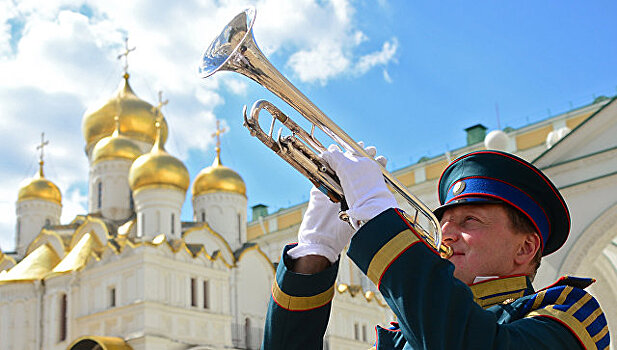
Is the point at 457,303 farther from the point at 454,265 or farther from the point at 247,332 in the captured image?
the point at 247,332

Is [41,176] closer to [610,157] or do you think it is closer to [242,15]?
[610,157]

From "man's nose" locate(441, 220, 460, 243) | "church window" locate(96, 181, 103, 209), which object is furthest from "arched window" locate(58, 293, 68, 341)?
"man's nose" locate(441, 220, 460, 243)

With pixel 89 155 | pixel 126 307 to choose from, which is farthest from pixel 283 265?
pixel 89 155

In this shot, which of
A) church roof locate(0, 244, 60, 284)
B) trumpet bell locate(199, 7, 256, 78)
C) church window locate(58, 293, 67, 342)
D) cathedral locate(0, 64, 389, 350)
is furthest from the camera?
church roof locate(0, 244, 60, 284)

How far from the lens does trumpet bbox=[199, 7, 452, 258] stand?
1934mm

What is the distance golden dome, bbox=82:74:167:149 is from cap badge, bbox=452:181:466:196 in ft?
84.6

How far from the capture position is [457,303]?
5.24 feet

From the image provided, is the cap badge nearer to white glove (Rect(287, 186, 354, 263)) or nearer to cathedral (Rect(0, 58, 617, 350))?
white glove (Rect(287, 186, 354, 263))

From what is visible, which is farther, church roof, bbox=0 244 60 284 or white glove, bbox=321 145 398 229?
church roof, bbox=0 244 60 284

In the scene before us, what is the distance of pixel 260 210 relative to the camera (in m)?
41.4

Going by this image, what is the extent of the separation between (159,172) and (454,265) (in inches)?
858

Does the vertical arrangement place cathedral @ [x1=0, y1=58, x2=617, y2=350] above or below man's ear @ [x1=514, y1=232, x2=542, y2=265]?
above

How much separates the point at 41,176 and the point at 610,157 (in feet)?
72.2

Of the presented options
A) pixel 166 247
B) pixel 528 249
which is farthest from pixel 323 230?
pixel 166 247
